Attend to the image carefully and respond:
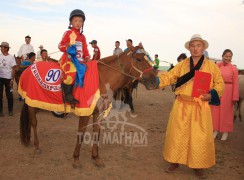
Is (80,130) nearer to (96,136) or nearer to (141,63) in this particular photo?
(96,136)

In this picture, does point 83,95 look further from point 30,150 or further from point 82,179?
point 30,150

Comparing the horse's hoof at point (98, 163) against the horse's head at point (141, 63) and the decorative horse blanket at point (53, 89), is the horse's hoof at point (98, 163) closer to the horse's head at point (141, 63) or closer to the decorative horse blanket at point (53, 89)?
the decorative horse blanket at point (53, 89)

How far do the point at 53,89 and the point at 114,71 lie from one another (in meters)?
1.20

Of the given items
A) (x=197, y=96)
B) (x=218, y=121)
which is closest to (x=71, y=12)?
(x=197, y=96)

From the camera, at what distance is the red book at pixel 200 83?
162 inches

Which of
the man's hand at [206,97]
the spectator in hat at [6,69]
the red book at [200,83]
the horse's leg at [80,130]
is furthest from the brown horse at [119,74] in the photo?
the spectator in hat at [6,69]

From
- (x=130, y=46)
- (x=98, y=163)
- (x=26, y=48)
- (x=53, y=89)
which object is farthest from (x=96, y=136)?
(x=26, y=48)

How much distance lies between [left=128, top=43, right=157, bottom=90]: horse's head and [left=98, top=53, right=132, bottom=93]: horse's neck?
132 millimetres

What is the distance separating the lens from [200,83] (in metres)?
4.14

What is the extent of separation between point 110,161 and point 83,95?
4.90ft

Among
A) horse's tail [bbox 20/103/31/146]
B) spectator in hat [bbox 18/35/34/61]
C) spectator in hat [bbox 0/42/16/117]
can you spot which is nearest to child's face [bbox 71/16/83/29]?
horse's tail [bbox 20/103/31/146]

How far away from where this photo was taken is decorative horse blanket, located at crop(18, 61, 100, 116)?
4.39 meters

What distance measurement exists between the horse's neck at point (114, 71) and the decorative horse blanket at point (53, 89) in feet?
0.70

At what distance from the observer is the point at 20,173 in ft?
14.3
